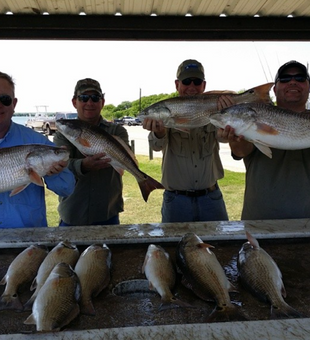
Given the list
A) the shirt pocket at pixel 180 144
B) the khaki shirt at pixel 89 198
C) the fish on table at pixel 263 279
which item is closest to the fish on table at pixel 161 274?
the fish on table at pixel 263 279

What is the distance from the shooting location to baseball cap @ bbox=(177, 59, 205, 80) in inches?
164

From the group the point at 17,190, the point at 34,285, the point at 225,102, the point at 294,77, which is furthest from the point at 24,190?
the point at 294,77

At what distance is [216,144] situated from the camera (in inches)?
175

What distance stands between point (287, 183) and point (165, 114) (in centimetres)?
143

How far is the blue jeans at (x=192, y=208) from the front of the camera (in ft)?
13.8

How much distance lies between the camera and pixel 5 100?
121 inches

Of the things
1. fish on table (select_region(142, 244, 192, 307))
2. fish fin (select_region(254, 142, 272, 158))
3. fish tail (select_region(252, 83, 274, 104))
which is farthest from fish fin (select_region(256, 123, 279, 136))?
fish on table (select_region(142, 244, 192, 307))

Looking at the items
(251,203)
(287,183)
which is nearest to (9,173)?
(251,203)

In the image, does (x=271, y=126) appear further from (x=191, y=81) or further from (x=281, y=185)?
(x=191, y=81)

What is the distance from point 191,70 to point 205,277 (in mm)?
2765

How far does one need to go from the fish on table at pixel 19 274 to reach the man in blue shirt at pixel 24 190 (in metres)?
0.74

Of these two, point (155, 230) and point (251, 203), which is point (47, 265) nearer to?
point (155, 230)

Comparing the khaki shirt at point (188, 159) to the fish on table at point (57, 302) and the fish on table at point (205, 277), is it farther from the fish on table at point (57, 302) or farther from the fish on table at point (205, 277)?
the fish on table at point (57, 302)

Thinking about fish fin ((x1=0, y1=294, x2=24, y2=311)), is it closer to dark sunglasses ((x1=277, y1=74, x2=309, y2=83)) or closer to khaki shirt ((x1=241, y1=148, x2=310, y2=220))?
khaki shirt ((x1=241, y1=148, x2=310, y2=220))
